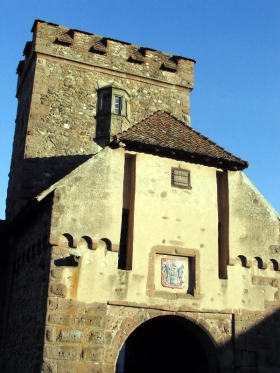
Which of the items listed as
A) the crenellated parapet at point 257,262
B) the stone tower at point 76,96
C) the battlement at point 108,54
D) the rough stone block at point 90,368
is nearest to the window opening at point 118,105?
the stone tower at point 76,96

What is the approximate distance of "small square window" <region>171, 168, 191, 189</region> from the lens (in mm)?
11320

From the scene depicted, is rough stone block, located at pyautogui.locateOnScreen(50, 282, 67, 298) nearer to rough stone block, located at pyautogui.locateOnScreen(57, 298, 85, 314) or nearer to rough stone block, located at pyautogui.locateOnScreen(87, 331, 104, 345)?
rough stone block, located at pyautogui.locateOnScreen(57, 298, 85, 314)

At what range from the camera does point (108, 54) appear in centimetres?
1702

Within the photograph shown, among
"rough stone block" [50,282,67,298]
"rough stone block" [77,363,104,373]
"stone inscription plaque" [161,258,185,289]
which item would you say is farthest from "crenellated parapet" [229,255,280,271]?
"rough stone block" [50,282,67,298]

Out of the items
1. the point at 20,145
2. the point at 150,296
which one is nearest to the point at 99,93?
the point at 20,145

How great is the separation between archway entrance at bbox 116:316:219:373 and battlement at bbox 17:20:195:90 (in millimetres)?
8866

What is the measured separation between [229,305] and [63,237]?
3886 millimetres

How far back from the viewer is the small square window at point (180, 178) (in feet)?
37.1

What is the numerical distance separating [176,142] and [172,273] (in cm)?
310

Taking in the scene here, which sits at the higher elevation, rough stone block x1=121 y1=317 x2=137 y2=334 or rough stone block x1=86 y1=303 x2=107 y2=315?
rough stone block x1=86 y1=303 x2=107 y2=315

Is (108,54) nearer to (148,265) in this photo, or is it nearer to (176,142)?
(176,142)

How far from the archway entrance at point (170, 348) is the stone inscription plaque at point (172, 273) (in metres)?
0.71

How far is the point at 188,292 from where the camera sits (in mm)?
10547

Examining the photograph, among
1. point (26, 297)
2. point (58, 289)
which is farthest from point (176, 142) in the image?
point (26, 297)
